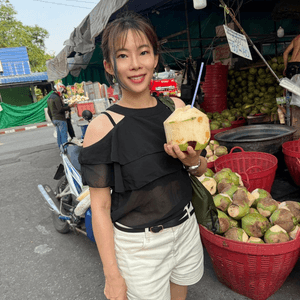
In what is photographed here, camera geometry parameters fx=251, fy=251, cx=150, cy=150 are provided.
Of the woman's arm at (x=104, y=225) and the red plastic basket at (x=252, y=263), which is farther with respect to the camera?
the red plastic basket at (x=252, y=263)

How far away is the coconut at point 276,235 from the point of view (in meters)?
1.89

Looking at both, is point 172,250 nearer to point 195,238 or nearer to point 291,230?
point 195,238

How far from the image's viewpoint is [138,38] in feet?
3.87

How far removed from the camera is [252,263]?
184 centimetres

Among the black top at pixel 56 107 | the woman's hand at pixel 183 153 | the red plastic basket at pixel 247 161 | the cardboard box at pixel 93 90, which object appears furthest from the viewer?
the cardboard box at pixel 93 90

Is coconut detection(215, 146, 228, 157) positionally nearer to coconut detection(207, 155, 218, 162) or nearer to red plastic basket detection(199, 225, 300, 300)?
coconut detection(207, 155, 218, 162)

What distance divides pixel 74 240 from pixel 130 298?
7.62 feet

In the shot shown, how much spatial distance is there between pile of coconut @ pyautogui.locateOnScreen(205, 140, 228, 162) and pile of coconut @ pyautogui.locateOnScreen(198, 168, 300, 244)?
134 cm

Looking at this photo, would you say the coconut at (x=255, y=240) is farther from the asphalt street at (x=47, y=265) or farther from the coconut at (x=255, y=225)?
the asphalt street at (x=47, y=265)

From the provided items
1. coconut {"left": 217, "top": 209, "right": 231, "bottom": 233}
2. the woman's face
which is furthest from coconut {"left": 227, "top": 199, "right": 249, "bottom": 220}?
the woman's face

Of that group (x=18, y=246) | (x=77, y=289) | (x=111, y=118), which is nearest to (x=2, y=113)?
(x=18, y=246)

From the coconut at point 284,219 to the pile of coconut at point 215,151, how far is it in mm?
1785

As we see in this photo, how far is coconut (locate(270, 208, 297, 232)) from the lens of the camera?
79.0 inches

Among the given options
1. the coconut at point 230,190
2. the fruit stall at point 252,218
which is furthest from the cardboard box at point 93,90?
the coconut at point 230,190
